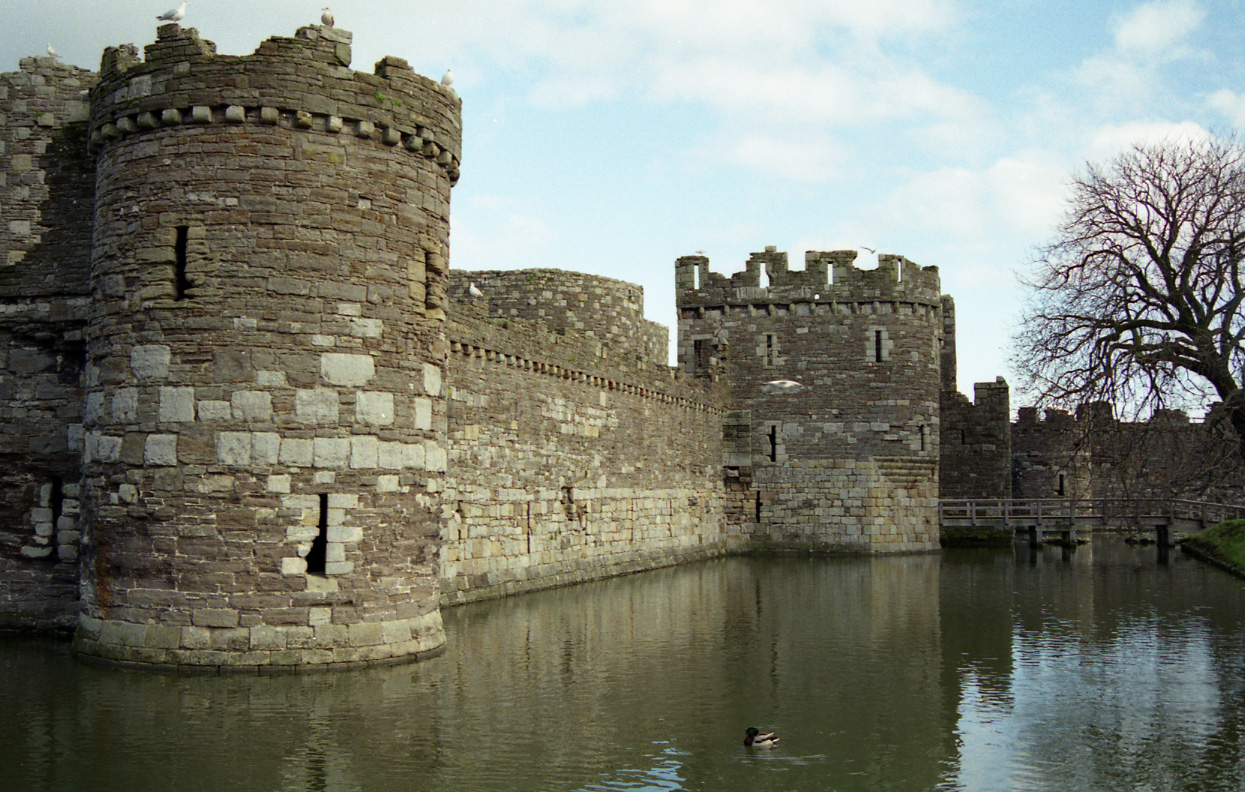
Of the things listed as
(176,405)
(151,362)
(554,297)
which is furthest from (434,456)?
(554,297)

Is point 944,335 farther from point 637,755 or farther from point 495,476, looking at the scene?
point 637,755

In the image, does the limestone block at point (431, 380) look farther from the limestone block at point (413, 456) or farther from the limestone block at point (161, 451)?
the limestone block at point (161, 451)

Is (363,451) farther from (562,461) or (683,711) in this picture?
(562,461)

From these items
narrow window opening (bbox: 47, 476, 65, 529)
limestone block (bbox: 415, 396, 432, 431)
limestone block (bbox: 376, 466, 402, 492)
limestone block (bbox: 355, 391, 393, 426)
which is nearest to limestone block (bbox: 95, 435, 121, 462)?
narrow window opening (bbox: 47, 476, 65, 529)

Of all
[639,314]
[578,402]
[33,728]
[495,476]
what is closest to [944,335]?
[639,314]

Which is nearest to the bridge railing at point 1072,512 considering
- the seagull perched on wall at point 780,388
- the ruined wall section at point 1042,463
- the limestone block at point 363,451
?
the ruined wall section at point 1042,463

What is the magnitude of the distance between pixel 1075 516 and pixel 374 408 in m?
26.0

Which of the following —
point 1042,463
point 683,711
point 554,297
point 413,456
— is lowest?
point 683,711

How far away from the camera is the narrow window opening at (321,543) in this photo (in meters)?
12.0

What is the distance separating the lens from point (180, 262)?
1223 centimetres

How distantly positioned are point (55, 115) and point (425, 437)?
21.5 feet

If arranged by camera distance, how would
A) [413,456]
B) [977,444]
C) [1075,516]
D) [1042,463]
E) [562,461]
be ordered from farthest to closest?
[1042,463] < [977,444] < [1075,516] < [562,461] < [413,456]

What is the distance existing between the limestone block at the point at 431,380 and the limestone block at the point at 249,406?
1830 mm

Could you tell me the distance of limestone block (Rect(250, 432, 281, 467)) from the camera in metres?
11.8
